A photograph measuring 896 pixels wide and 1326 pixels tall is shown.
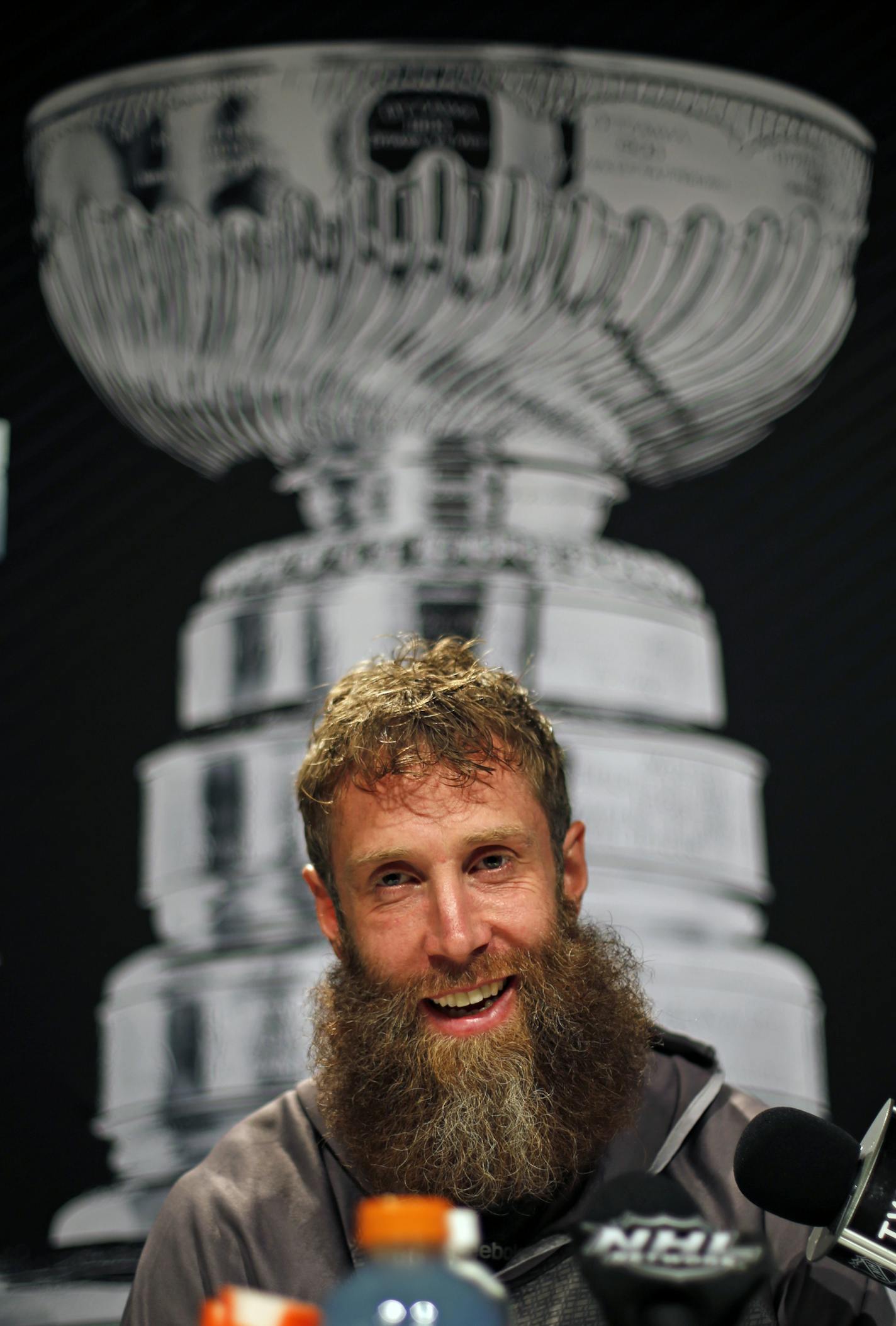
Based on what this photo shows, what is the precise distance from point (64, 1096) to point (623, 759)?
1.20m

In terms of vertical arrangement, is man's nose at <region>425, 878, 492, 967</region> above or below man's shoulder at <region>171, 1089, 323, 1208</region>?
above

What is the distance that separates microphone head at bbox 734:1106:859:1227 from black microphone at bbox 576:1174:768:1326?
0.43 metres

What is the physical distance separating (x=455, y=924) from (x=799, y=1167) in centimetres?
61

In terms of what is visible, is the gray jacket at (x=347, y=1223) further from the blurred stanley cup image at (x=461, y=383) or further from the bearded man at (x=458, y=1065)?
the blurred stanley cup image at (x=461, y=383)

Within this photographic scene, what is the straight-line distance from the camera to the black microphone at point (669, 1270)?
1.03 m

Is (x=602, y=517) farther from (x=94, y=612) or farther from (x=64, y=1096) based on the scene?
(x=64, y=1096)

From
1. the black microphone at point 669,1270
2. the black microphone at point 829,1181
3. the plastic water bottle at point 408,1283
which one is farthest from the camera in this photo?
the black microphone at point 829,1181

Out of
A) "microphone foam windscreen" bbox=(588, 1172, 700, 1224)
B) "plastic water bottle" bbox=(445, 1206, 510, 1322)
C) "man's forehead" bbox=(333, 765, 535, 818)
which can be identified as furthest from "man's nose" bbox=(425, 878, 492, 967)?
"plastic water bottle" bbox=(445, 1206, 510, 1322)

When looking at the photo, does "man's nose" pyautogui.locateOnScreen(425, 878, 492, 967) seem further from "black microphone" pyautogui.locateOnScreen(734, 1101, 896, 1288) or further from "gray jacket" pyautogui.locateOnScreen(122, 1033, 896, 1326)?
"black microphone" pyautogui.locateOnScreen(734, 1101, 896, 1288)

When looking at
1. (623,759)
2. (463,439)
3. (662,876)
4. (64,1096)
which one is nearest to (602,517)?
(463,439)

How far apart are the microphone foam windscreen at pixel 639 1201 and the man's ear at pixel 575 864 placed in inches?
40.9

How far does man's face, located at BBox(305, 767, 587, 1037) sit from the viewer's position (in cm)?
200

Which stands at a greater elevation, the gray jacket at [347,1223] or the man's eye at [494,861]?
the man's eye at [494,861]

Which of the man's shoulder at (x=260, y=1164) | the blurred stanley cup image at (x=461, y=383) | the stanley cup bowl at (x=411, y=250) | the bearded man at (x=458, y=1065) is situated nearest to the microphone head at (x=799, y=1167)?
the bearded man at (x=458, y=1065)
